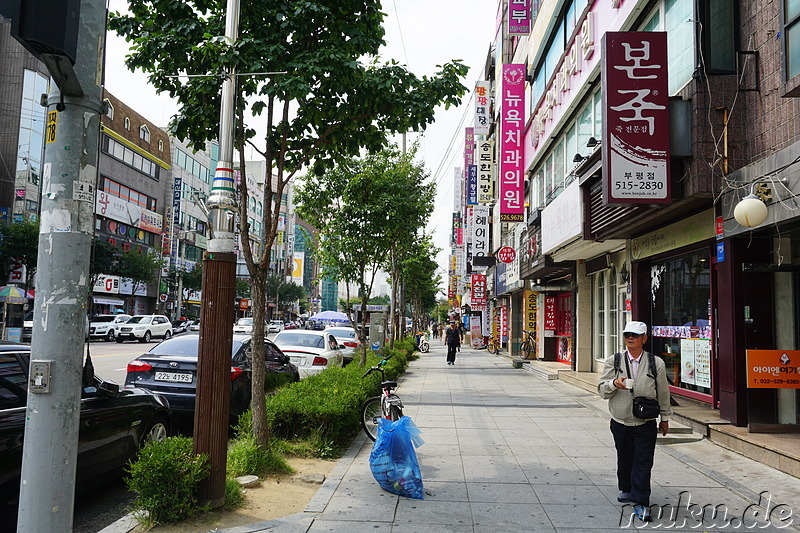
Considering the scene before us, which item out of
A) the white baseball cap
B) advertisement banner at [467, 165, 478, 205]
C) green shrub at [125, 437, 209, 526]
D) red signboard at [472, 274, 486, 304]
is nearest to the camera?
green shrub at [125, 437, 209, 526]

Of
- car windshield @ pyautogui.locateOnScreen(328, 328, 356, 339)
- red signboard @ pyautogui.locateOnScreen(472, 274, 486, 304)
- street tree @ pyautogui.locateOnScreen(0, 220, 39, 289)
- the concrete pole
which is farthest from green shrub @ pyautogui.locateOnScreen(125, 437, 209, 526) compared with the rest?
red signboard @ pyautogui.locateOnScreen(472, 274, 486, 304)

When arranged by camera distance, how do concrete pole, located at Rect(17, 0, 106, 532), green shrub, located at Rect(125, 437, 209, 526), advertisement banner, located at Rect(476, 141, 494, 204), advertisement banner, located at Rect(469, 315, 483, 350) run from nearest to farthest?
concrete pole, located at Rect(17, 0, 106, 532), green shrub, located at Rect(125, 437, 209, 526), advertisement banner, located at Rect(476, 141, 494, 204), advertisement banner, located at Rect(469, 315, 483, 350)

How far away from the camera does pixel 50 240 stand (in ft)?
10.9

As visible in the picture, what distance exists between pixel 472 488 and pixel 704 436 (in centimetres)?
424

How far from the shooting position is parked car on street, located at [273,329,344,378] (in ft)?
46.2

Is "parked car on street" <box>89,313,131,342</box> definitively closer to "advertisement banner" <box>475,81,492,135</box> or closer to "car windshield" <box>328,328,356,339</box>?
"car windshield" <box>328,328,356,339</box>

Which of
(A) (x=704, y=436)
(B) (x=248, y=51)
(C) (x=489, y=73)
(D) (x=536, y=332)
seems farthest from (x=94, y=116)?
(C) (x=489, y=73)

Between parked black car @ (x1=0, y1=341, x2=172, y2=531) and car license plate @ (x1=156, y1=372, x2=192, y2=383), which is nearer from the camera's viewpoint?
parked black car @ (x1=0, y1=341, x2=172, y2=531)

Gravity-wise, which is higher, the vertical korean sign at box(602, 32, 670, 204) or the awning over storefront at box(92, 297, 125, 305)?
the vertical korean sign at box(602, 32, 670, 204)

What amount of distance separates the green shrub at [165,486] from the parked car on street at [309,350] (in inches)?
335

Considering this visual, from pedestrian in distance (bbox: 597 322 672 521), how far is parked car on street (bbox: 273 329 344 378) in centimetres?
877

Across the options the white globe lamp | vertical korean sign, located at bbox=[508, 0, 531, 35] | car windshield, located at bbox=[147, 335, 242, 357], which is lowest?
car windshield, located at bbox=[147, 335, 242, 357]

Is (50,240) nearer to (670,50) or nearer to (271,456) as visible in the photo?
(271,456)

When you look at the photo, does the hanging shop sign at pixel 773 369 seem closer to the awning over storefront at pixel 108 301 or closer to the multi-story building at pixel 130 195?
the multi-story building at pixel 130 195
